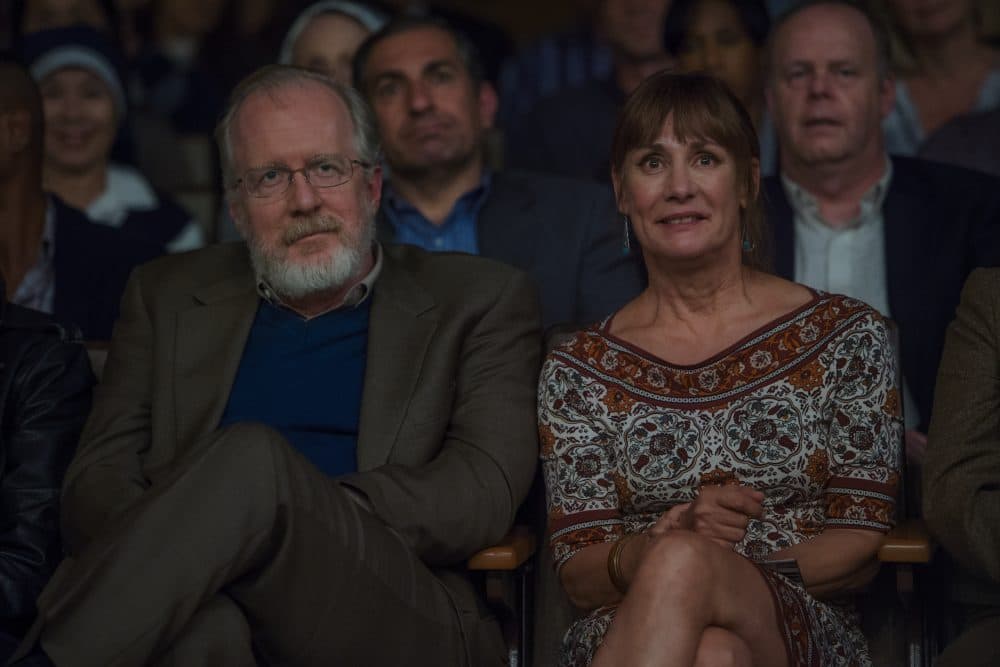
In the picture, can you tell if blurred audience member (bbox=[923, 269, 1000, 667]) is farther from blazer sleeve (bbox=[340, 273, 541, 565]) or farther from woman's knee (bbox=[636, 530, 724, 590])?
blazer sleeve (bbox=[340, 273, 541, 565])

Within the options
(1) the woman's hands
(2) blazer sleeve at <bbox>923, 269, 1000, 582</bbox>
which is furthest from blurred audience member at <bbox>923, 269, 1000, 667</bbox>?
(1) the woman's hands

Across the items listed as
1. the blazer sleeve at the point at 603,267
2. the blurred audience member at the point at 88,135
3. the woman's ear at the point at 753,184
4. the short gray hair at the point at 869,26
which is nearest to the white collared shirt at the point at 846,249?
the short gray hair at the point at 869,26

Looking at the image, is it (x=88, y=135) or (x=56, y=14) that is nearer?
(x=88, y=135)

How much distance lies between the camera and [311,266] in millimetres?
3309

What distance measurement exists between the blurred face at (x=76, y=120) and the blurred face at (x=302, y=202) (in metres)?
1.75

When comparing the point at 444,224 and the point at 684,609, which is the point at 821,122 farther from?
the point at 684,609

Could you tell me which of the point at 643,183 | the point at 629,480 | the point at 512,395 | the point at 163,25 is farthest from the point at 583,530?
the point at 163,25

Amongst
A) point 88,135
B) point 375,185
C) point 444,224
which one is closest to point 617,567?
point 375,185

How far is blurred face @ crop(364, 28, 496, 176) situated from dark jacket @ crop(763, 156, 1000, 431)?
32.8 inches

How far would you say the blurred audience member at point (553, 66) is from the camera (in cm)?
581

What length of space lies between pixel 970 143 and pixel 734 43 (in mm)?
677

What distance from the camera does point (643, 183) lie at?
10.0 feet

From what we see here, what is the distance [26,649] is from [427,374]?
1004 millimetres

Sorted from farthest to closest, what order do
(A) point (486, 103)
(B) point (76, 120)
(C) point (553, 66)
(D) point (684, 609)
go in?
(C) point (553, 66)
(B) point (76, 120)
(A) point (486, 103)
(D) point (684, 609)
